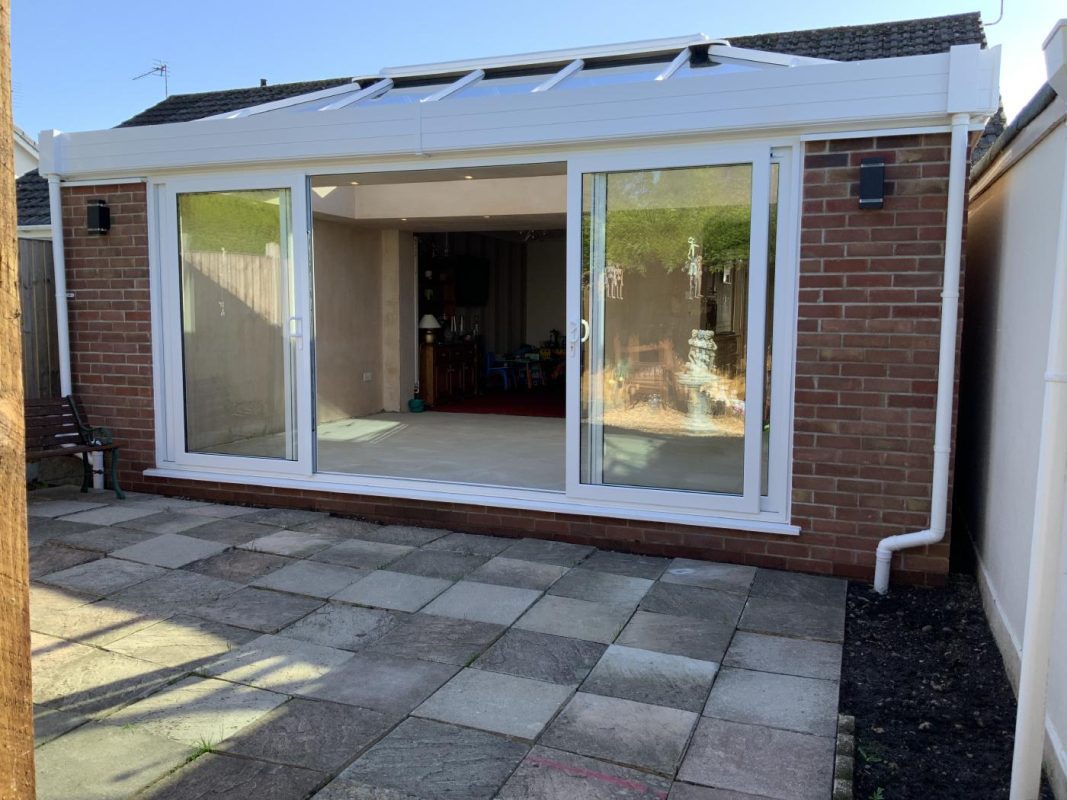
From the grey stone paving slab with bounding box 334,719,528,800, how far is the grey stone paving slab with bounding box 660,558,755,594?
1809mm

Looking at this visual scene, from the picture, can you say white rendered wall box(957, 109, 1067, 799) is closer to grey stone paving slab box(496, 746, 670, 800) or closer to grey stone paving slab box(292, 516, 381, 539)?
grey stone paving slab box(496, 746, 670, 800)

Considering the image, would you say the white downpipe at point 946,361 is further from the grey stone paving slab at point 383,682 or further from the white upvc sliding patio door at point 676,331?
the grey stone paving slab at point 383,682

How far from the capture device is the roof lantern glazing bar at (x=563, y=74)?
5371mm

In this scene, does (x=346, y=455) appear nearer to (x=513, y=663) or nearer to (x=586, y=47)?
(x=586, y=47)

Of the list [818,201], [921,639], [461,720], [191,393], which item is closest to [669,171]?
[818,201]

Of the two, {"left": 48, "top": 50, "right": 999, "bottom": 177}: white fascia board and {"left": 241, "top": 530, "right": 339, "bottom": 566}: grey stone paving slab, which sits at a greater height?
{"left": 48, "top": 50, "right": 999, "bottom": 177}: white fascia board

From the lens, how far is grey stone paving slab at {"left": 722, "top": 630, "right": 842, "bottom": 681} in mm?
3227

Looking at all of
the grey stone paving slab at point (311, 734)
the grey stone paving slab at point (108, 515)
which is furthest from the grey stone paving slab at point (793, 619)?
the grey stone paving slab at point (108, 515)

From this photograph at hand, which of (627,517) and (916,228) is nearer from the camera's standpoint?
(916,228)

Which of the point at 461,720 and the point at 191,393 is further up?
the point at 191,393

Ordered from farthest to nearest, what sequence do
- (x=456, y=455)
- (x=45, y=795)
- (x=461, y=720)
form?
1. (x=456, y=455)
2. (x=461, y=720)
3. (x=45, y=795)

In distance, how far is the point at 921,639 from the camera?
3.59 meters

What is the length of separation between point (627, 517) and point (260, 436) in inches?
104

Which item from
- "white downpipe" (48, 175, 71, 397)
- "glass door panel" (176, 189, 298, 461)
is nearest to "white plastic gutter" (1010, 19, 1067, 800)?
"glass door panel" (176, 189, 298, 461)
